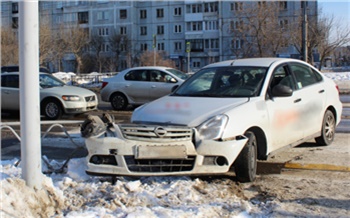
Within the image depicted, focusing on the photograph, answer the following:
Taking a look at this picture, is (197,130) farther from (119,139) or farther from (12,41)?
(12,41)

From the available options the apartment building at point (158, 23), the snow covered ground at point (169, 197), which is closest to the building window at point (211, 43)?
the apartment building at point (158, 23)

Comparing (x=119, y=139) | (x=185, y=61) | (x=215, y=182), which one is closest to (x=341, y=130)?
(x=215, y=182)

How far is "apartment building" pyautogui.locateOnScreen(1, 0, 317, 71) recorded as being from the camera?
66.4m

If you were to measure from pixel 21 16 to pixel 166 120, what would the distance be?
2.07m

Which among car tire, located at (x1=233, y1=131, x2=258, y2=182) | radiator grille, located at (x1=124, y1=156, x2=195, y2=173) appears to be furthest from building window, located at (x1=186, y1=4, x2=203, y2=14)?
radiator grille, located at (x1=124, y1=156, x2=195, y2=173)

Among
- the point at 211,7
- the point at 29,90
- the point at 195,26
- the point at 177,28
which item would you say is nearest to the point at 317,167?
the point at 29,90

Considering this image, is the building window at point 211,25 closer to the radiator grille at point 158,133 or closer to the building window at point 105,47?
the building window at point 105,47

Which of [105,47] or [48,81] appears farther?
[105,47]

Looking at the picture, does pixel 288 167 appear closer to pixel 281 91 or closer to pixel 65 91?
pixel 281 91

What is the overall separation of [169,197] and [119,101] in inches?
432

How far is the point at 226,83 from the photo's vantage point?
645 cm

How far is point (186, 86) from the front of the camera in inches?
270

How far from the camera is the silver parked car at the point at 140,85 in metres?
14.7

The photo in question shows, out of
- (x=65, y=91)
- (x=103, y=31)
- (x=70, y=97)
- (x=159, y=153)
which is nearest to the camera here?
(x=159, y=153)
